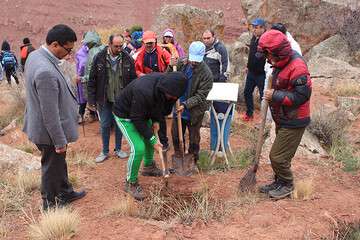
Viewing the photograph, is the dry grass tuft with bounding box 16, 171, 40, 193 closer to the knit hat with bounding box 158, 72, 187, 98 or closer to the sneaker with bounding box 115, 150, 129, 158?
the sneaker with bounding box 115, 150, 129, 158

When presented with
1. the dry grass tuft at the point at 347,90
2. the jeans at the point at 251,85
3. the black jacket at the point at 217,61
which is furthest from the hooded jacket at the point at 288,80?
the dry grass tuft at the point at 347,90

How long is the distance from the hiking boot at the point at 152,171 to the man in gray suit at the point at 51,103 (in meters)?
1.45

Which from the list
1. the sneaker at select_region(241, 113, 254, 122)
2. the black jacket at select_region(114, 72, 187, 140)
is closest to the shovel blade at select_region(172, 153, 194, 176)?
the black jacket at select_region(114, 72, 187, 140)

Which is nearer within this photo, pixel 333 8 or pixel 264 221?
pixel 264 221

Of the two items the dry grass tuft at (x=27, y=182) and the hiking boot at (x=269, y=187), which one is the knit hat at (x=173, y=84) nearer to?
the hiking boot at (x=269, y=187)

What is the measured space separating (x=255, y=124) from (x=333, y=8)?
6865mm

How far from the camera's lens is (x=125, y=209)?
14.6 ft

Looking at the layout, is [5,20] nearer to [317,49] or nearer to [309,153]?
[317,49]

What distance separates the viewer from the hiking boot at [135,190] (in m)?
4.99

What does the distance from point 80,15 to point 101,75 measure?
22233mm

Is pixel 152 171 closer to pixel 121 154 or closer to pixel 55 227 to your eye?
pixel 121 154

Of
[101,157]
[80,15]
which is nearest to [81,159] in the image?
[101,157]

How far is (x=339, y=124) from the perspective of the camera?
6891 millimetres

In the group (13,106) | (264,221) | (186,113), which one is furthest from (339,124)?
(13,106)
